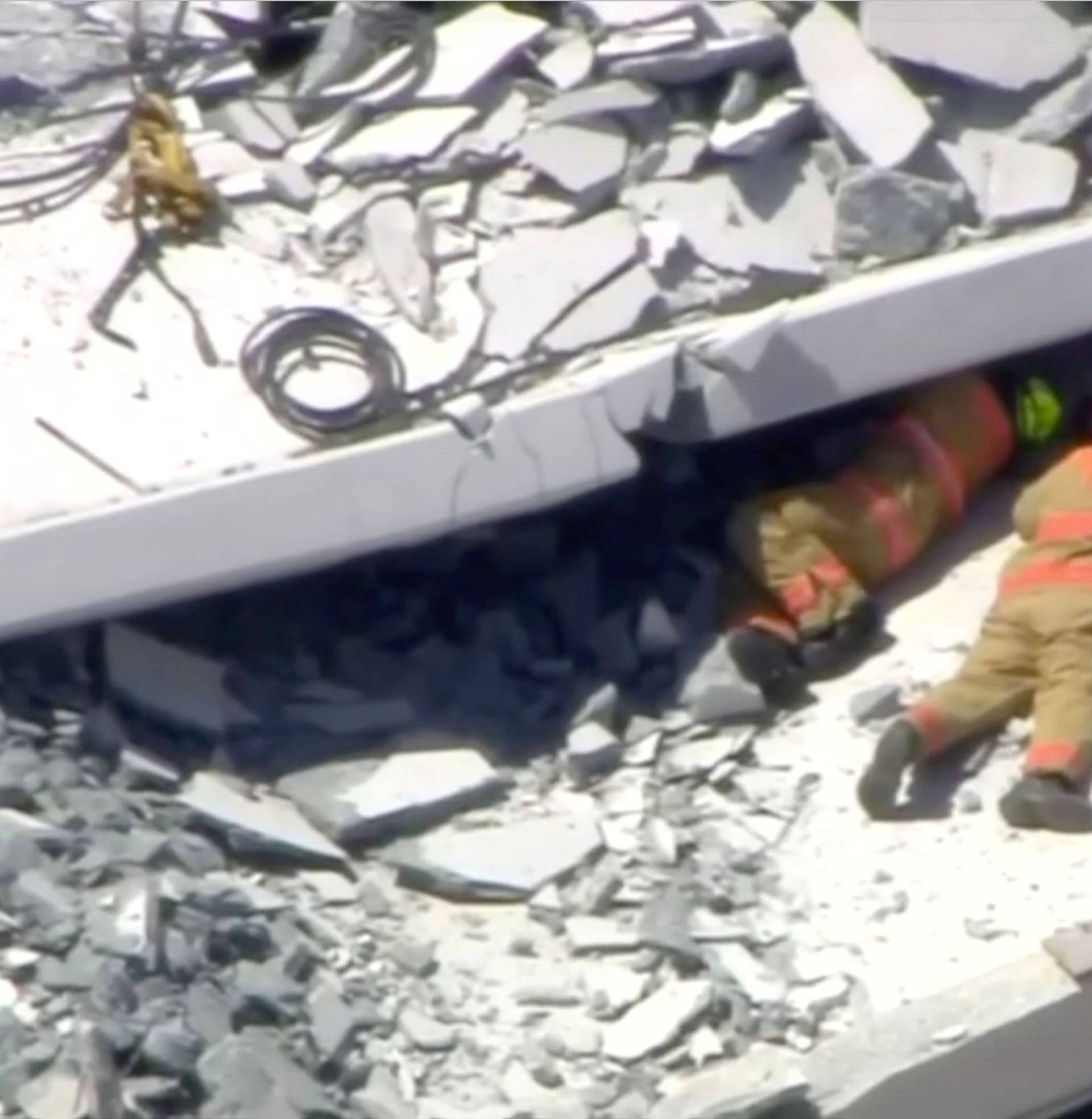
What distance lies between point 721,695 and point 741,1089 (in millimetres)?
991

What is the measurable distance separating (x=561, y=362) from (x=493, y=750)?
28.0 inches

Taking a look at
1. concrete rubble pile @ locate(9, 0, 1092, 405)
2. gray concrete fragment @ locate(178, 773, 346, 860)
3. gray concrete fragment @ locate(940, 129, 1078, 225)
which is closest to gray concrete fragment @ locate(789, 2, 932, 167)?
concrete rubble pile @ locate(9, 0, 1092, 405)

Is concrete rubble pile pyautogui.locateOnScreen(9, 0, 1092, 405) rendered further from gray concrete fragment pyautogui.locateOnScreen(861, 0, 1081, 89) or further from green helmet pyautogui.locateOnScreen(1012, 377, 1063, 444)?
green helmet pyautogui.locateOnScreen(1012, 377, 1063, 444)

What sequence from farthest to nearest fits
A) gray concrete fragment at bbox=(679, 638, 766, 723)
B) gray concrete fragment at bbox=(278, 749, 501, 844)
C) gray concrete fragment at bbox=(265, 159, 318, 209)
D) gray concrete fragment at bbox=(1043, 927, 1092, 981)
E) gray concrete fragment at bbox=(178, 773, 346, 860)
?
gray concrete fragment at bbox=(265, 159, 318, 209), gray concrete fragment at bbox=(679, 638, 766, 723), gray concrete fragment at bbox=(278, 749, 501, 844), gray concrete fragment at bbox=(178, 773, 346, 860), gray concrete fragment at bbox=(1043, 927, 1092, 981)

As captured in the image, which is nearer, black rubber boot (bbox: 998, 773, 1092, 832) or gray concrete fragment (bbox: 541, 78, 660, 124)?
black rubber boot (bbox: 998, 773, 1092, 832)

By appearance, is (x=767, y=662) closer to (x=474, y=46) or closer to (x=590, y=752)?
(x=590, y=752)

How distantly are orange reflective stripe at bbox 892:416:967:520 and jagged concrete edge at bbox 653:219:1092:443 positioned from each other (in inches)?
5.3

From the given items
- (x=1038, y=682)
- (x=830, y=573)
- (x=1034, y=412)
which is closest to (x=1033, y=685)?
(x=1038, y=682)

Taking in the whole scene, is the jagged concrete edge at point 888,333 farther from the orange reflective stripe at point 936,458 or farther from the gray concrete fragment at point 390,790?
the gray concrete fragment at point 390,790

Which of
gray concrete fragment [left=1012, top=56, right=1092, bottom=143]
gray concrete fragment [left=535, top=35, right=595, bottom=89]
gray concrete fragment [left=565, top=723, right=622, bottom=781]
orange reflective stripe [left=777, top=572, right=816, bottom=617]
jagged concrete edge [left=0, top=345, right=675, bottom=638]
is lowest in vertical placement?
gray concrete fragment [left=565, top=723, right=622, bottom=781]

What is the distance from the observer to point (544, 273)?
6703 mm

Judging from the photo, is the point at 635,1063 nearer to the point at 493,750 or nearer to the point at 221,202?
the point at 493,750

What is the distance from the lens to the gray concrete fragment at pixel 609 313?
662 centimetres

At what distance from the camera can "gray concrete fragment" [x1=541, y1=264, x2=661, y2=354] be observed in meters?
6.62
